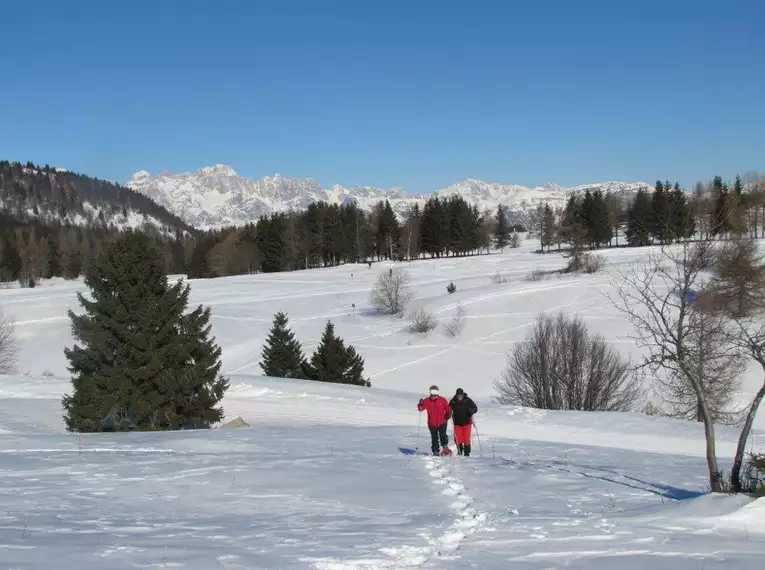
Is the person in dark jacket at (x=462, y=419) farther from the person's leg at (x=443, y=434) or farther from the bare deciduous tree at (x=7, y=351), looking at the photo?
the bare deciduous tree at (x=7, y=351)

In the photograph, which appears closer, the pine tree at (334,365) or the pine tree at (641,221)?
the pine tree at (334,365)

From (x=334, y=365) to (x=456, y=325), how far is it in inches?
712

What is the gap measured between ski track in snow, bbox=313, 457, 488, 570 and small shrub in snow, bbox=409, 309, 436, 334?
133 ft

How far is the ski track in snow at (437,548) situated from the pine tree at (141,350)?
13569mm

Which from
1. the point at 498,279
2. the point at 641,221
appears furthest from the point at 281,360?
the point at 641,221

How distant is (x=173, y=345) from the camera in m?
21.0

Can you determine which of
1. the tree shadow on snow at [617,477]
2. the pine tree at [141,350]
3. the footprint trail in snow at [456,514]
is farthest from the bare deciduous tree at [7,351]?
the footprint trail in snow at [456,514]

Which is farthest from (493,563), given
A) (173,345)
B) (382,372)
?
(382,372)

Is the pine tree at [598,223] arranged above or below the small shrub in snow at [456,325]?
above

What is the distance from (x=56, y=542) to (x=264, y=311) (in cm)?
5462

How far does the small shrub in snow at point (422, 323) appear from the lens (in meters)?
49.7

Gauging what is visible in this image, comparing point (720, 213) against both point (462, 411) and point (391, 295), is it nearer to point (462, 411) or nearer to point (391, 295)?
point (462, 411)

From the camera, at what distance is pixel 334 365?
109 ft

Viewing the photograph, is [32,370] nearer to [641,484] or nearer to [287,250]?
[641,484]
